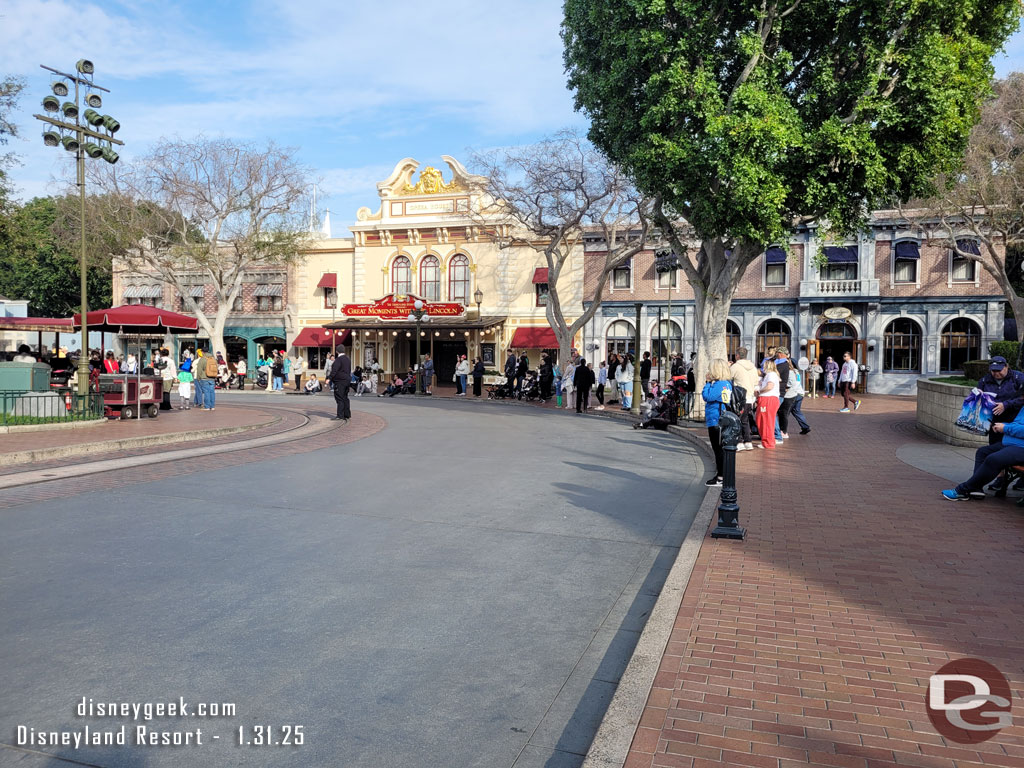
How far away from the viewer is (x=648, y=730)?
324cm

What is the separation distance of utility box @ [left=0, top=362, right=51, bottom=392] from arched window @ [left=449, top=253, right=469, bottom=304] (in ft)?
76.9

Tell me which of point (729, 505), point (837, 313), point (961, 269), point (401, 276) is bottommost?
point (729, 505)

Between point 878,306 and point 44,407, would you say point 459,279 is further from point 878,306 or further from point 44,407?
point 44,407

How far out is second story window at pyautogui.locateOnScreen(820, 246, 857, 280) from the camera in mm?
32688

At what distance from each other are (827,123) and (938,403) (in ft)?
18.7

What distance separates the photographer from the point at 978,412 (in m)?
8.80

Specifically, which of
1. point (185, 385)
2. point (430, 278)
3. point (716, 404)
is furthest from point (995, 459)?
point (430, 278)

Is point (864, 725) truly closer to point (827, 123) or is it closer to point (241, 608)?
point (241, 608)

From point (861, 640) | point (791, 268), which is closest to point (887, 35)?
point (861, 640)

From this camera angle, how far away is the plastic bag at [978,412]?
28.4 ft

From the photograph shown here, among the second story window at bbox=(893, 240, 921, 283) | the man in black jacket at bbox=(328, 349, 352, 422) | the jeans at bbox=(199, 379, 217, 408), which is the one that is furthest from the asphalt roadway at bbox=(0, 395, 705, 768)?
the second story window at bbox=(893, 240, 921, 283)

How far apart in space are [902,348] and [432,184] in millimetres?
23515

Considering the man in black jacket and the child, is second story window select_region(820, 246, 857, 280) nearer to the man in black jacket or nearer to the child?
the man in black jacket

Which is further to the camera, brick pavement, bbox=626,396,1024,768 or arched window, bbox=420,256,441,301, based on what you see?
arched window, bbox=420,256,441,301
